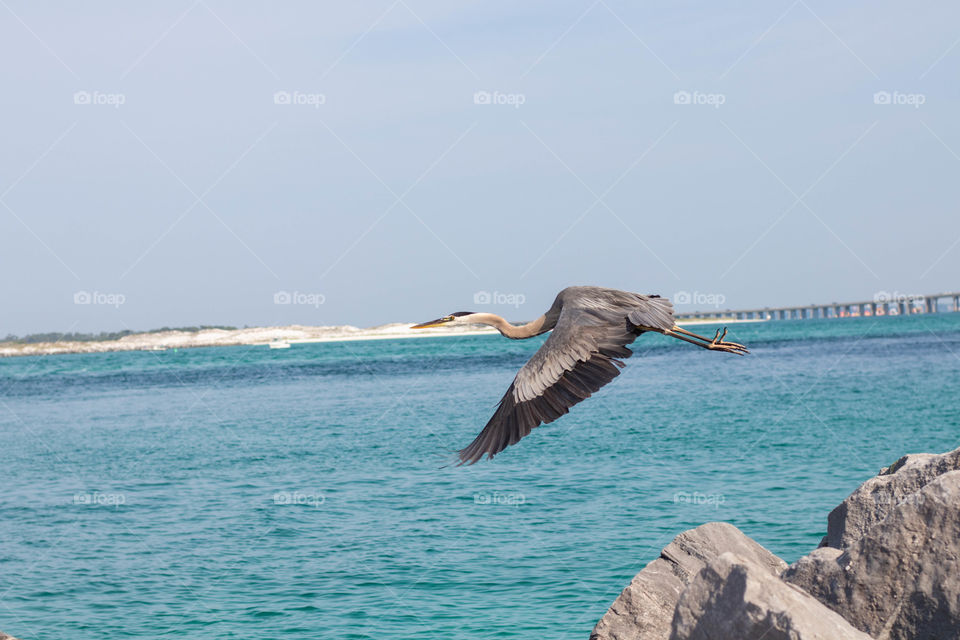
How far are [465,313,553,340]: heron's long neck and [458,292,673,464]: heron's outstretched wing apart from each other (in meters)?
0.58

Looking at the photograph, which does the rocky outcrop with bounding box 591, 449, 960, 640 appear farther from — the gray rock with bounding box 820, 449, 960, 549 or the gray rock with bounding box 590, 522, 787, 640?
the gray rock with bounding box 590, 522, 787, 640

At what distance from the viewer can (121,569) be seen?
550 inches

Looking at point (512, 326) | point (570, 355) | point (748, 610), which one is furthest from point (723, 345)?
point (748, 610)

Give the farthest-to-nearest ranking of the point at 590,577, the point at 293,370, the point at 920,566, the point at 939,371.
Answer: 1. the point at 293,370
2. the point at 939,371
3. the point at 590,577
4. the point at 920,566

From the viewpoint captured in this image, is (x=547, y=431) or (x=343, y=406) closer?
(x=547, y=431)

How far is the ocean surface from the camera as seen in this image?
1179cm

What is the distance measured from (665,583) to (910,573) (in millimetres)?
2071

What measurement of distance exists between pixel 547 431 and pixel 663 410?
5.95 m

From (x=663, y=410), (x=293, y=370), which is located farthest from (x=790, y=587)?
(x=293, y=370)

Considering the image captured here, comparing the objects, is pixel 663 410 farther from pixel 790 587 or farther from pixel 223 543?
pixel 790 587

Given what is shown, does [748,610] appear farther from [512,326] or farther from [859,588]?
[512,326]

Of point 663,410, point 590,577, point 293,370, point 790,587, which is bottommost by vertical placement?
point 590,577

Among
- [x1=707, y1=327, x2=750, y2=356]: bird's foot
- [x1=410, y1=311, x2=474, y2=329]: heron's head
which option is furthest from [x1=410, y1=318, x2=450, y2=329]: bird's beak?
[x1=707, y1=327, x2=750, y2=356]: bird's foot

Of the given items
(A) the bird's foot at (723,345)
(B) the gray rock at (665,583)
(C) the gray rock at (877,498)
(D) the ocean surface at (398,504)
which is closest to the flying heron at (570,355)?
(D) the ocean surface at (398,504)
